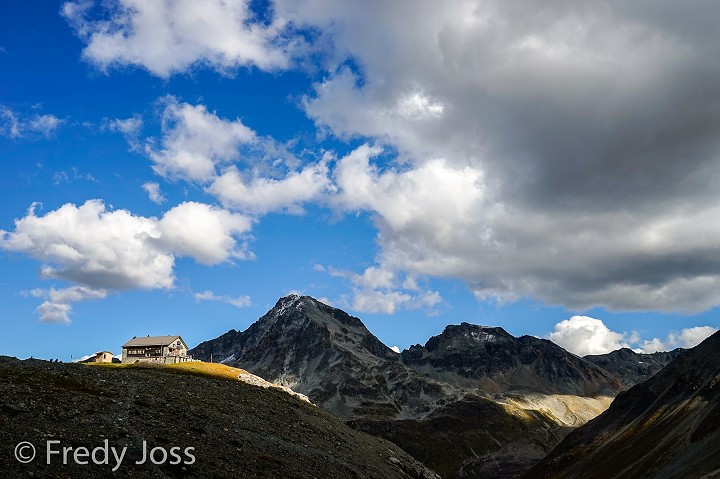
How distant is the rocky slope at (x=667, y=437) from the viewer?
125500 millimetres

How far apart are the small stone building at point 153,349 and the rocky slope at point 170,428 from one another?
10579 centimetres

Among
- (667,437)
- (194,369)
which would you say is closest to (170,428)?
(194,369)

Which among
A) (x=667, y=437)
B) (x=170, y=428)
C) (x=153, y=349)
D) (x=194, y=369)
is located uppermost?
(x=153, y=349)

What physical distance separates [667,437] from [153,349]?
518 ft

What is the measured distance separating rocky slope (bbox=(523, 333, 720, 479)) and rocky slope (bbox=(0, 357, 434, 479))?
69844 millimetres

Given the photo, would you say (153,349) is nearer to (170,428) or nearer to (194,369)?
(194,369)

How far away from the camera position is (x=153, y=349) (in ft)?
585

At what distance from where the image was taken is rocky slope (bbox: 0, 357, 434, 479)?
42.6m

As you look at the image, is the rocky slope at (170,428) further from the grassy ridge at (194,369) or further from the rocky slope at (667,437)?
the rocky slope at (667,437)

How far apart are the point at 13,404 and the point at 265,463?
75.8 feet

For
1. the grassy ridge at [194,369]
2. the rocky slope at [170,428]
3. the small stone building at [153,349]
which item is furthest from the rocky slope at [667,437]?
the small stone building at [153,349]

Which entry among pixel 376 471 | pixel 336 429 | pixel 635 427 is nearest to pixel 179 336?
pixel 336 429

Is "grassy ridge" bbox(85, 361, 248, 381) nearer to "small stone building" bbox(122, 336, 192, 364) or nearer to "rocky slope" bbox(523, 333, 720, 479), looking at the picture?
"small stone building" bbox(122, 336, 192, 364)

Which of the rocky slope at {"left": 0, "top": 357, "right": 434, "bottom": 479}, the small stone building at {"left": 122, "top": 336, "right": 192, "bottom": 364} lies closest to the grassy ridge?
the rocky slope at {"left": 0, "top": 357, "right": 434, "bottom": 479}
